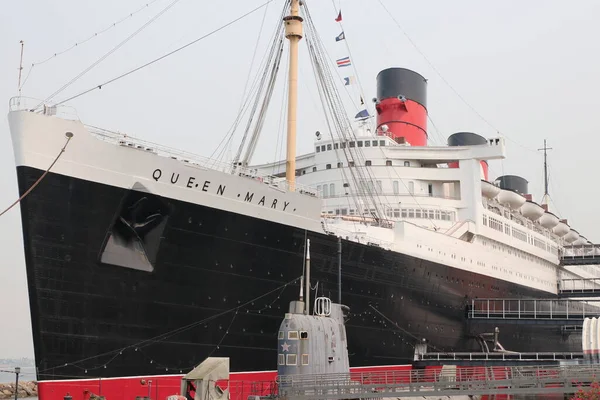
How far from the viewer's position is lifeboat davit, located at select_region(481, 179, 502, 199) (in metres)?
34.9

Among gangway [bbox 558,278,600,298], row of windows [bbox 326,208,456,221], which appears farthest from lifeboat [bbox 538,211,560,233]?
row of windows [bbox 326,208,456,221]

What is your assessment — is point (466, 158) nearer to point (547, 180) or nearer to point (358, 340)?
point (358, 340)

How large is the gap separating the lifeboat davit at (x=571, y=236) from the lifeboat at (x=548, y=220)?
5.13 metres

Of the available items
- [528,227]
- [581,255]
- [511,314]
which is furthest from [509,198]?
[581,255]

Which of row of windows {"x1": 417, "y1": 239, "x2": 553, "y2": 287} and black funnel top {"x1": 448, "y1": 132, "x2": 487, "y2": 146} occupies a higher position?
black funnel top {"x1": 448, "y1": 132, "x2": 487, "y2": 146}

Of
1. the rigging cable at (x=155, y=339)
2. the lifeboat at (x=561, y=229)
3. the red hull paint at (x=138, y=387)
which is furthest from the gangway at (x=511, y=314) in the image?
the rigging cable at (x=155, y=339)

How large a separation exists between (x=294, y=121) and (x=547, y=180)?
41.6 meters

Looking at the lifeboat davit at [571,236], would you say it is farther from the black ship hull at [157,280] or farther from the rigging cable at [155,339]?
the rigging cable at [155,339]

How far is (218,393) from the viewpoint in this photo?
15.1 metres

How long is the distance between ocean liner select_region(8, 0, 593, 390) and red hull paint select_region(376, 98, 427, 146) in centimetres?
551

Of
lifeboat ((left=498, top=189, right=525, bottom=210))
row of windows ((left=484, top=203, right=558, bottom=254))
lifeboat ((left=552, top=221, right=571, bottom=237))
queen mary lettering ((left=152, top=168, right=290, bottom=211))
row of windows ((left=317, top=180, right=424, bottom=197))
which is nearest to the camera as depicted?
queen mary lettering ((left=152, top=168, right=290, bottom=211))

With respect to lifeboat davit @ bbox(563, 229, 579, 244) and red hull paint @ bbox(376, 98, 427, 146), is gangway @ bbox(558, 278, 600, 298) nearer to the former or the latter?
lifeboat davit @ bbox(563, 229, 579, 244)

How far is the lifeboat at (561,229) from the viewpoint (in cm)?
4731

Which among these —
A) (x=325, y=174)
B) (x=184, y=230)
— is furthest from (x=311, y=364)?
(x=325, y=174)
